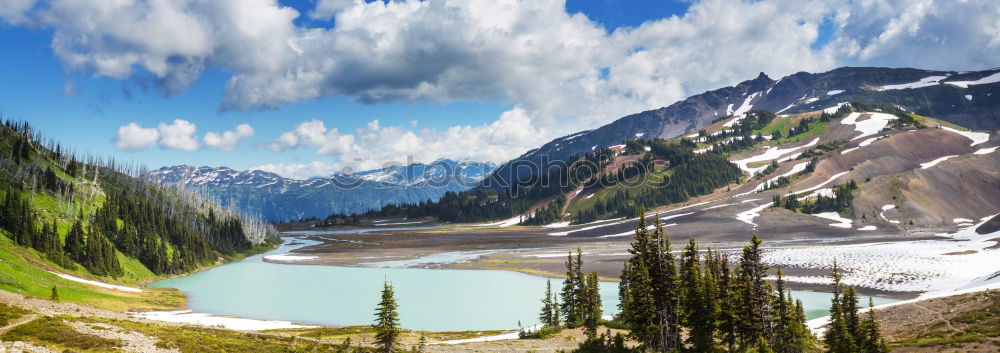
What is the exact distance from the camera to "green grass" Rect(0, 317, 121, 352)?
28000mm

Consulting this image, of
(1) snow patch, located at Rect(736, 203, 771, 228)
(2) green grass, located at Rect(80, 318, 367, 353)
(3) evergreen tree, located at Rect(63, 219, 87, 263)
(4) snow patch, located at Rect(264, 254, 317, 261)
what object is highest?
(1) snow patch, located at Rect(736, 203, 771, 228)

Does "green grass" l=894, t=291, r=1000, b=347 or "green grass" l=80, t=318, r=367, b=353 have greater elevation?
"green grass" l=80, t=318, r=367, b=353

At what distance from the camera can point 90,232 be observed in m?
81.7

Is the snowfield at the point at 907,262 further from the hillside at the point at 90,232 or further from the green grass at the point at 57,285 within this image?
the hillside at the point at 90,232

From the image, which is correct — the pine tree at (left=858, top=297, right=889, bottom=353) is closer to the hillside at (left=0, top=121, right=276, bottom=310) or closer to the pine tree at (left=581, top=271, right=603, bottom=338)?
the pine tree at (left=581, top=271, right=603, bottom=338)

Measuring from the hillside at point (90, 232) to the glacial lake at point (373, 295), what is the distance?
6.70 m

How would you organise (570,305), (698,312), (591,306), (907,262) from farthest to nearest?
(907,262), (570,305), (591,306), (698,312)

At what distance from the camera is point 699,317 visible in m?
38.0

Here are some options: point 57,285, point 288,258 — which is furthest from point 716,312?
point 288,258

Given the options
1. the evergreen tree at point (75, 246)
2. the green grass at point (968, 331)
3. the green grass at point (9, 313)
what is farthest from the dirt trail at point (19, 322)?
the green grass at point (968, 331)

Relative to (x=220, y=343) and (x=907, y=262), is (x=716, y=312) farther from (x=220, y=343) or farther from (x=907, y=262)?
(x=907, y=262)

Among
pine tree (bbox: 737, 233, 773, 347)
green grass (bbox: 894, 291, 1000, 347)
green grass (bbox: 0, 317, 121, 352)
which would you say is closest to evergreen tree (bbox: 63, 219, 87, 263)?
green grass (bbox: 0, 317, 121, 352)

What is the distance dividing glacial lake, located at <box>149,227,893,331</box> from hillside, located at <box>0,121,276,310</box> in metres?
6.70

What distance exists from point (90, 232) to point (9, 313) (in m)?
58.3
